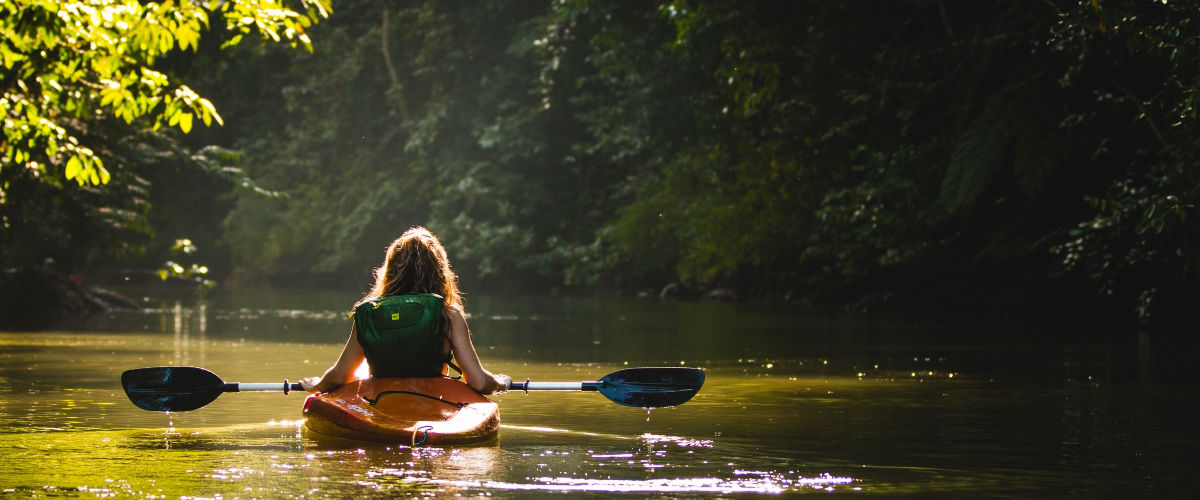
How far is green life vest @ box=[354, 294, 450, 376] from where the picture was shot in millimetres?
7938

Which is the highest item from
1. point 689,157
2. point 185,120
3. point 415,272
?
point 689,157

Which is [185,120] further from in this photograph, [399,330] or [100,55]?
[399,330]

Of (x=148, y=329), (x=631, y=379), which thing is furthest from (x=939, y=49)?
(x=631, y=379)

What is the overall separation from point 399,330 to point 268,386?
39.7 inches

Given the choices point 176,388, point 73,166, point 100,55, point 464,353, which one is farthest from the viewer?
point 100,55

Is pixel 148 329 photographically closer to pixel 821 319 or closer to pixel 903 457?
pixel 821 319

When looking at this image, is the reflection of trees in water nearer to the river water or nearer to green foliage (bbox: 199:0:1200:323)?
the river water

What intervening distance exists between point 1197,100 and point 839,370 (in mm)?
4034

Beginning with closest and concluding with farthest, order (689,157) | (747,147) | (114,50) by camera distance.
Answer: (114,50), (747,147), (689,157)

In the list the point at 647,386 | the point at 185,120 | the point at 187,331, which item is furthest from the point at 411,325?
the point at 187,331

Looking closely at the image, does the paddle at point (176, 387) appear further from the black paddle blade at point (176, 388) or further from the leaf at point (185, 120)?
the leaf at point (185, 120)

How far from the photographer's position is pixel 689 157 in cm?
3406

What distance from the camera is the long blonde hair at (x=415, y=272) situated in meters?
8.02

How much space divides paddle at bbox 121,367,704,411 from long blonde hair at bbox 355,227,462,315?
31.9 inches
